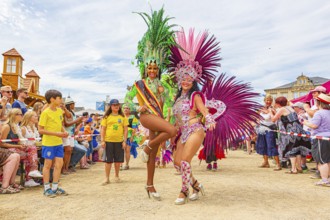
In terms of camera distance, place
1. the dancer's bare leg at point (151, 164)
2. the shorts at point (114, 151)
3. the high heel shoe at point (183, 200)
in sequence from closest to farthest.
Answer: the high heel shoe at point (183, 200) < the dancer's bare leg at point (151, 164) < the shorts at point (114, 151)

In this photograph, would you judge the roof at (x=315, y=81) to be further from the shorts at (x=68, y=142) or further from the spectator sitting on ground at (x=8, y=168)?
the spectator sitting on ground at (x=8, y=168)

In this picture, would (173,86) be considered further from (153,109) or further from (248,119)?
(248,119)

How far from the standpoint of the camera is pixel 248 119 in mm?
4777

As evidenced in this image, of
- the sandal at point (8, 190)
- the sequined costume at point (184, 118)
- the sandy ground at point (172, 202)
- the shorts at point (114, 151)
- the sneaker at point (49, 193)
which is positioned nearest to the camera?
the sandy ground at point (172, 202)

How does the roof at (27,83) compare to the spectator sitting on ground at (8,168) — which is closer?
the spectator sitting on ground at (8,168)

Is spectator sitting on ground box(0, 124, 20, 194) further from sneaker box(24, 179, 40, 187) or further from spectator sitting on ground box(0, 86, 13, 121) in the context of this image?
spectator sitting on ground box(0, 86, 13, 121)

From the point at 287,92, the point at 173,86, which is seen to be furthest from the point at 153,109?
the point at 287,92

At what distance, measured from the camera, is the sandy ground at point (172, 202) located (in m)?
3.45

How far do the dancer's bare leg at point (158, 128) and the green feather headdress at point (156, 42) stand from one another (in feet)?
2.55

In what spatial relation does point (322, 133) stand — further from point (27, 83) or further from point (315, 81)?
point (315, 81)

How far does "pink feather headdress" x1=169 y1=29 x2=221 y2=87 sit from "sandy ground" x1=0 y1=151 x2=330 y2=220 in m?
1.87

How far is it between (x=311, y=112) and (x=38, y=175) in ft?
20.2

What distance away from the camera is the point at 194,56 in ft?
15.3

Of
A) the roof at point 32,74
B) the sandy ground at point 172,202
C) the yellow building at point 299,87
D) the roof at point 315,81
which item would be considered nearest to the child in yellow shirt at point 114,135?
the sandy ground at point 172,202
